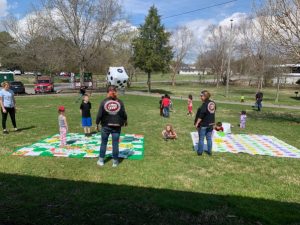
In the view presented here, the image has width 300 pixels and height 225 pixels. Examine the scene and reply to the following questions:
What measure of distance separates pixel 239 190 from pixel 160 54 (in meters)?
34.7

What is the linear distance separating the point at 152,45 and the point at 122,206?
3572cm

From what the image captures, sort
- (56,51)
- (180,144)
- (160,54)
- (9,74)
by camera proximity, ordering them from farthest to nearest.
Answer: (9,74), (160,54), (56,51), (180,144)

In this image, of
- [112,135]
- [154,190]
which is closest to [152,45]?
[112,135]

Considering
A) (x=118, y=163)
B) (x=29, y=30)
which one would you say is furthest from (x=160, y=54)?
(x=118, y=163)

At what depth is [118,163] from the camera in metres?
7.79

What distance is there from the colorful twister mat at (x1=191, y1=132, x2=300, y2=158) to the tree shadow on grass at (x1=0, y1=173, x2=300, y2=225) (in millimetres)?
4288

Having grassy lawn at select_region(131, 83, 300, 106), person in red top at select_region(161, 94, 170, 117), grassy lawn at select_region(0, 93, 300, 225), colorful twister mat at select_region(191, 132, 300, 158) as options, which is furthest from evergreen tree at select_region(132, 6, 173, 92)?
grassy lawn at select_region(0, 93, 300, 225)

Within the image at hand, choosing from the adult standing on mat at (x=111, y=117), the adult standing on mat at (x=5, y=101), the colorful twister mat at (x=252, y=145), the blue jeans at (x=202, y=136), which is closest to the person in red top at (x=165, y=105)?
the colorful twister mat at (x=252, y=145)

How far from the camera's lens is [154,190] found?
6016 millimetres

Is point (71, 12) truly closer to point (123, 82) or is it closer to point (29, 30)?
point (123, 82)

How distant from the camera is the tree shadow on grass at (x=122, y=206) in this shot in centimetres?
471

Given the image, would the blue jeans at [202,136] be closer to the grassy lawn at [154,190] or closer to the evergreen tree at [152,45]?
the grassy lawn at [154,190]

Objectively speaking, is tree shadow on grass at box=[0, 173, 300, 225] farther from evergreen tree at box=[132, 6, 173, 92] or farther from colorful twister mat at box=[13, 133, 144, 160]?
evergreen tree at box=[132, 6, 173, 92]

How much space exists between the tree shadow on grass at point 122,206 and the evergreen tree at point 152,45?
112 ft
